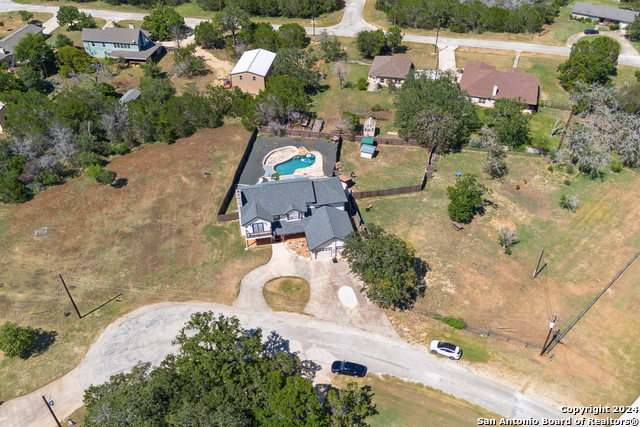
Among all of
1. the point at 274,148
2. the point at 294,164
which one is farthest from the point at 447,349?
the point at 274,148

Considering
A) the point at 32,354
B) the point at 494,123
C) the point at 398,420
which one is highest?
the point at 494,123

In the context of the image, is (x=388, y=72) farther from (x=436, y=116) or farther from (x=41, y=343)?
(x=41, y=343)

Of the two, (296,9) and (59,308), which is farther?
(296,9)

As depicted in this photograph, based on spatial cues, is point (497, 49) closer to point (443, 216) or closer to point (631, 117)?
point (631, 117)

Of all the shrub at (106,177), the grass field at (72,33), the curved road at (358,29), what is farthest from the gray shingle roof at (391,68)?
the grass field at (72,33)

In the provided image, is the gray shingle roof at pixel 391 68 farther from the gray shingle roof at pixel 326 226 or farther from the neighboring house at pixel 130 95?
the neighboring house at pixel 130 95

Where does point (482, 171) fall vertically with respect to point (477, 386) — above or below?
above

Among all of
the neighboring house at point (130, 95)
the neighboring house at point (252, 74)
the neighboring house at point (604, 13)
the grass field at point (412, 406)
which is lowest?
the grass field at point (412, 406)

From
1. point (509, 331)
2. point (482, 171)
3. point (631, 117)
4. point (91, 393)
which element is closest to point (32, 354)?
point (91, 393)
